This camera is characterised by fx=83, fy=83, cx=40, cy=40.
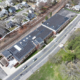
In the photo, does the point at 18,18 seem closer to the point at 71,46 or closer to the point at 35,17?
the point at 35,17

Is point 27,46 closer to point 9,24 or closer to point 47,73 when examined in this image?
point 47,73

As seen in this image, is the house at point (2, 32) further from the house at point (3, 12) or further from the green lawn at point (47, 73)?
the green lawn at point (47, 73)

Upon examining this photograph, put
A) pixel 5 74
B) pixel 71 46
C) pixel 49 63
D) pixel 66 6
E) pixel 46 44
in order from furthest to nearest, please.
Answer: pixel 66 6, pixel 46 44, pixel 71 46, pixel 49 63, pixel 5 74

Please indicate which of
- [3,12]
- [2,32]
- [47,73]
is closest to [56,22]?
[47,73]

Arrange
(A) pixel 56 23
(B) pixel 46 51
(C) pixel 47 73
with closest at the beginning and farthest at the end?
(C) pixel 47 73 < (B) pixel 46 51 < (A) pixel 56 23

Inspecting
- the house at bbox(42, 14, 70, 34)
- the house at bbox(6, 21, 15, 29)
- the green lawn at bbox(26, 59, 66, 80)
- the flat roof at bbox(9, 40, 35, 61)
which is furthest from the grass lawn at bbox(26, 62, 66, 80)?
the house at bbox(6, 21, 15, 29)

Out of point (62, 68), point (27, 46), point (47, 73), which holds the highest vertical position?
point (27, 46)

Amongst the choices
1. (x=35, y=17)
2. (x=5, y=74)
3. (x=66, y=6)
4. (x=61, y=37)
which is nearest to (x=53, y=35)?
(x=61, y=37)

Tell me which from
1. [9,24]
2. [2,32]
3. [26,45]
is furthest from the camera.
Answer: [9,24]

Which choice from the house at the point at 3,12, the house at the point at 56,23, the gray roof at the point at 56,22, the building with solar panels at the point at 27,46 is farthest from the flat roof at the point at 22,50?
the house at the point at 3,12
